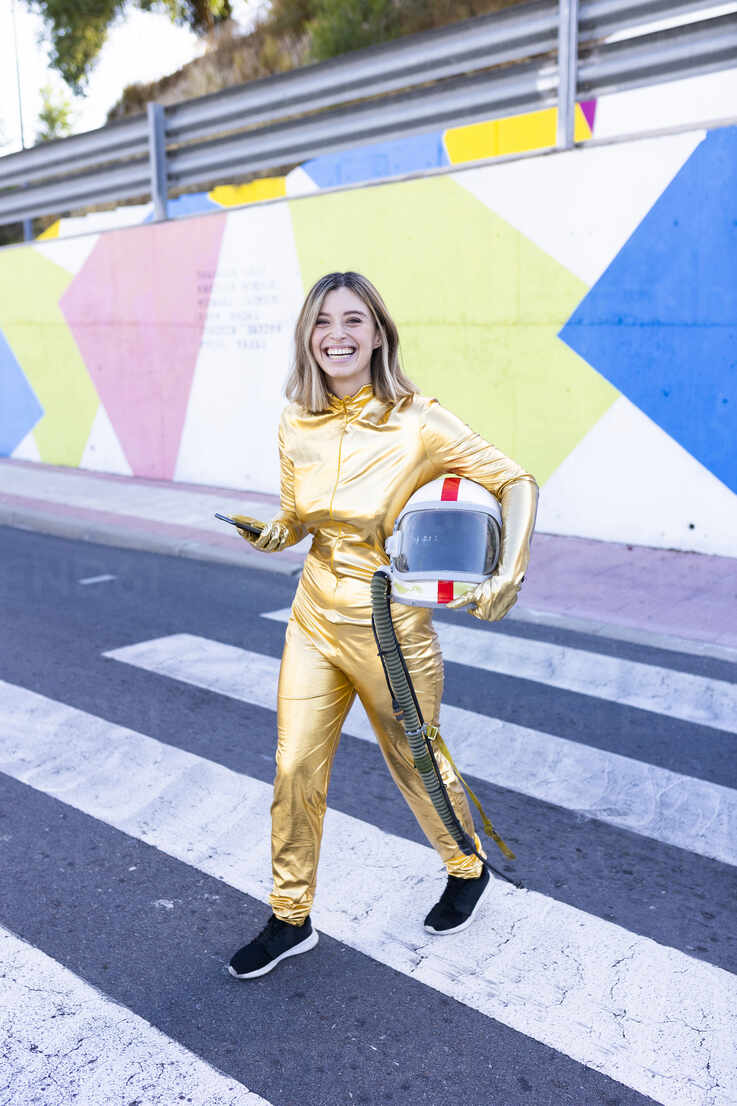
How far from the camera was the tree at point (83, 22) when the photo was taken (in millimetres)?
44688

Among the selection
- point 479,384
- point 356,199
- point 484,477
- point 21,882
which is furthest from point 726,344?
point 21,882

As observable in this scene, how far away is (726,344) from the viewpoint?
8.73 meters

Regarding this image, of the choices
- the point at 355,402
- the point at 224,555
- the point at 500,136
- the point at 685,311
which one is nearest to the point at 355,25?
the point at 500,136

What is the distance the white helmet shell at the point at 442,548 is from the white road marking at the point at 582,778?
2.04 metres

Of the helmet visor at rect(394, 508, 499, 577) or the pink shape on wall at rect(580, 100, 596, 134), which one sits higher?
the pink shape on wall at rect(580, 100, 596, 134)

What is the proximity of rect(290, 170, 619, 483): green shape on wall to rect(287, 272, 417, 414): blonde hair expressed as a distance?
6472mm

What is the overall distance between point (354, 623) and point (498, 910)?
Answer: 1.25 metres

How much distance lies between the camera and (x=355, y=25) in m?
29.4

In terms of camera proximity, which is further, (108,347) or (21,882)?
(108,347)

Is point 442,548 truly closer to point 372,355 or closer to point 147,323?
point 372,355

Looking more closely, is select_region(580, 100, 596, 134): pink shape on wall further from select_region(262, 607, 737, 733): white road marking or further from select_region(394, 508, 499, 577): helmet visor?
select_region(394, 508, 499, 577): helmet visor

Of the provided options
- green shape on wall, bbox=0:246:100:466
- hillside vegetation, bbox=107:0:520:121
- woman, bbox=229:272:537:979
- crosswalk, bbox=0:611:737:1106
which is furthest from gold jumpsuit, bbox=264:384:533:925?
hillside vegetation, bbox=107:0:520:121

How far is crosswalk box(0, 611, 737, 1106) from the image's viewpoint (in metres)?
3.00

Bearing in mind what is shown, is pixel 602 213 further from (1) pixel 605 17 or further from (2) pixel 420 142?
(2) pixel 420 142
